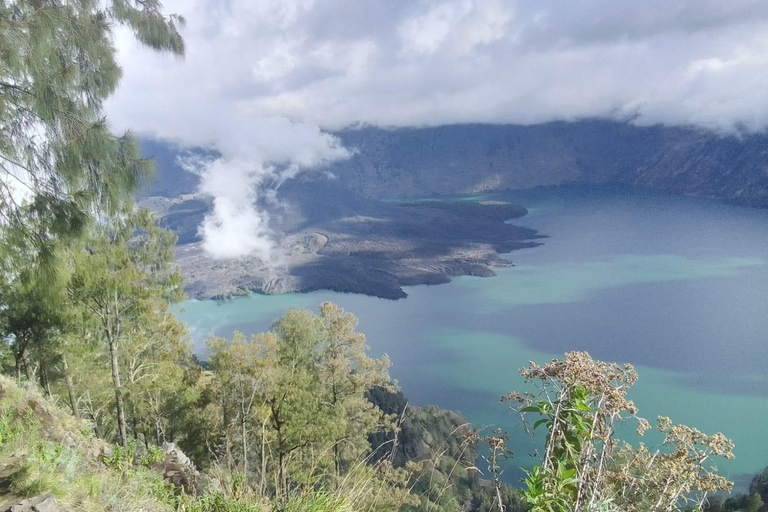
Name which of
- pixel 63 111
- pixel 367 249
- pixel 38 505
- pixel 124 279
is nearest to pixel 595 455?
pixel 38 505

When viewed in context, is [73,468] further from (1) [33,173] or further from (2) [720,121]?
(2) [720,121]

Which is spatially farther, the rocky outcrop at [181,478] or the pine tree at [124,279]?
the pine tree at [124,279]

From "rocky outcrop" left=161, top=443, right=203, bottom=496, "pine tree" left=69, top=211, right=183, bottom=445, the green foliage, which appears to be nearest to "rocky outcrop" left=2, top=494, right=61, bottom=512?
"rocky outcrop" left=161, top=443, right=203, bottom=496

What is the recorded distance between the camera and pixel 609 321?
50.3 m

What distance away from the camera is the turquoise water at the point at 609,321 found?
33188 mm

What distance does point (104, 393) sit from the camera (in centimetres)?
903

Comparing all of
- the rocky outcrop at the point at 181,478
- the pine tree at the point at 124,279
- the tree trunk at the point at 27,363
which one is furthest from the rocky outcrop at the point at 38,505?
the tree trunk at the point at 27,363

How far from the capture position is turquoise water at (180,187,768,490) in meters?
33.2

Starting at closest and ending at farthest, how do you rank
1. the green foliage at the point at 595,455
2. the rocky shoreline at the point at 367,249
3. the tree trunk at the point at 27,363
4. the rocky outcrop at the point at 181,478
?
1. the green foliage at the point at 595,455
2. the rocky outcrop at the point at 181,478
3. the tree trunk at the point at 27,363
4. the rocky shoreline at the point at 367,249

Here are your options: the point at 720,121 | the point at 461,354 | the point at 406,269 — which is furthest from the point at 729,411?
the point at 720,121

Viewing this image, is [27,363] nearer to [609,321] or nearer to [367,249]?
[609,321]

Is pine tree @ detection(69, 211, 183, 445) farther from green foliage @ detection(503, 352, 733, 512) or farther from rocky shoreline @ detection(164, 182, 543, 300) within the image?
rocky shoreline @ detection(164, 182, 543, 300)

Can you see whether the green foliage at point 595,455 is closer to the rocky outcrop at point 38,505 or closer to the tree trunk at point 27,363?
the rocky outcrop at point 38,505

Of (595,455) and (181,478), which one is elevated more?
(595,455)
